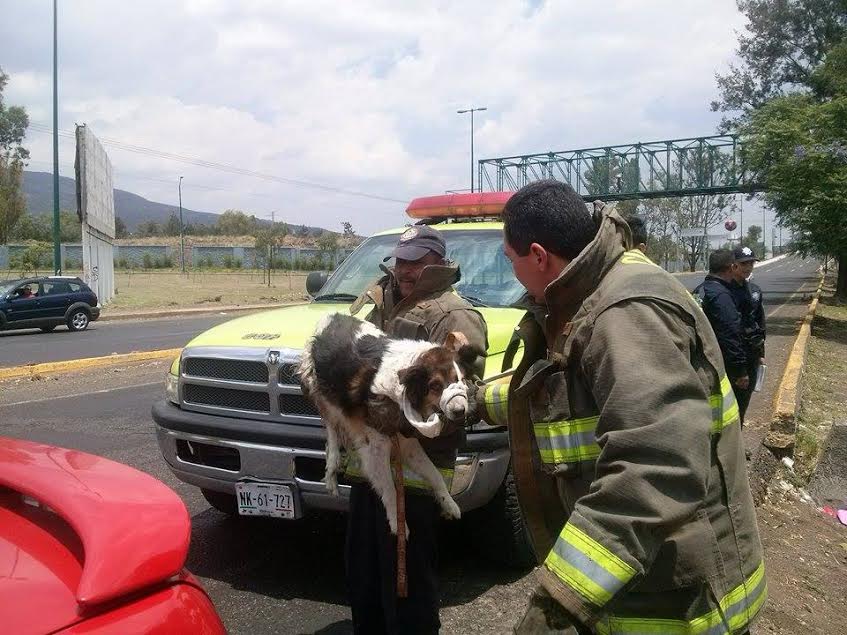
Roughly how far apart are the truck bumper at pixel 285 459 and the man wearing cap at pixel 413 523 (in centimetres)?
55

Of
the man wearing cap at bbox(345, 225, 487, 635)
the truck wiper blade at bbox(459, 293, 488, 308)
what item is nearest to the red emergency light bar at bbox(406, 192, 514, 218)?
the truck wiper blade at bbox(459, 293, 488, 308)

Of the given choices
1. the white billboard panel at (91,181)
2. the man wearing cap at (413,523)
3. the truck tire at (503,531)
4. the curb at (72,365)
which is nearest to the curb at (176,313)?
the white billboard panel at (91,181)

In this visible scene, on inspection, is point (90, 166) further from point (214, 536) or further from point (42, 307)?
point (214, 536)

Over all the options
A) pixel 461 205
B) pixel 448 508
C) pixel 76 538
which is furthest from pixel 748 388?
pixel 76 538

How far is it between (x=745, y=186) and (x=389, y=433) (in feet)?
77.1

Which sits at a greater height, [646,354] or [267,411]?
[646,354]

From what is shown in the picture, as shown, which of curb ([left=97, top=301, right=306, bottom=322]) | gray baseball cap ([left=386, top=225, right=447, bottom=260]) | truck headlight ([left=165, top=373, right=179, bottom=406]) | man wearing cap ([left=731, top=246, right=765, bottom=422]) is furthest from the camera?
curb ([left=97, top=301, right=306, bottom=322])

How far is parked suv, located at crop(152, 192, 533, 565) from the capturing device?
3.73 m

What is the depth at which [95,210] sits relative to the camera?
2892 centimetres

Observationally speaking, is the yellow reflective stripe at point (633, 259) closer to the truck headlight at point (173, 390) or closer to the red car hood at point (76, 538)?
the red car hood at point (76, 538)

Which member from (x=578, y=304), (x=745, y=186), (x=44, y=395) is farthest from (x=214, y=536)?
(x=745, y=186)

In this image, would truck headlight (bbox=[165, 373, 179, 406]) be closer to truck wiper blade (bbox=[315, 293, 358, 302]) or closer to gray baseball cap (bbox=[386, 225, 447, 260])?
truck wiper blade (bbox=[315, 293, 358, 302])

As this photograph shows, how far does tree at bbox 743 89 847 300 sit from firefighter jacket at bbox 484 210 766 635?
16497 millimetres

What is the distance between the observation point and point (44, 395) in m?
9.56
